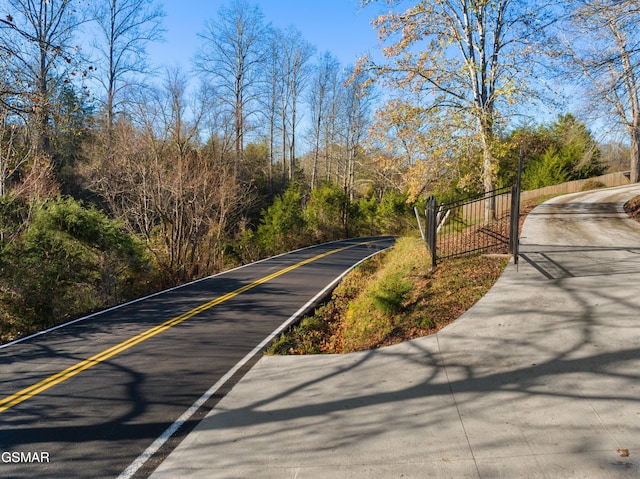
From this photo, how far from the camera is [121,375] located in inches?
239

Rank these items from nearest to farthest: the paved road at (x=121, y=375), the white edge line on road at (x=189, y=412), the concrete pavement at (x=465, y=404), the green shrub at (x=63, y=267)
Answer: the concrete pavement at (x=465, y=404)
the white edge line on road at (x=189, y=412)
the paved road at (x=121, y=375)
the green shrub at (x=63, y=267)

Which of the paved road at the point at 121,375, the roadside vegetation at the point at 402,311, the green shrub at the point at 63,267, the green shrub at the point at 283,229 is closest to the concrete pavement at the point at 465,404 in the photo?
the roadside vegetation at the point at 402,311

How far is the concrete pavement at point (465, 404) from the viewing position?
11.6ft

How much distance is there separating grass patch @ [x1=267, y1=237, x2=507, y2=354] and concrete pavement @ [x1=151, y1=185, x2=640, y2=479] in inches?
19.8

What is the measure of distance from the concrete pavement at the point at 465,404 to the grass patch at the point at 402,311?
1.65 feet

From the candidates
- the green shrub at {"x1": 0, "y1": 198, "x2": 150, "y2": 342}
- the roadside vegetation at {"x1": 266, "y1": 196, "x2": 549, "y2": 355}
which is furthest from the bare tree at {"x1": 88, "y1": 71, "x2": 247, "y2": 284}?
the roadside vegetation at {"x1": 266, "y1": 196, "x2": 549, "y2": 355}

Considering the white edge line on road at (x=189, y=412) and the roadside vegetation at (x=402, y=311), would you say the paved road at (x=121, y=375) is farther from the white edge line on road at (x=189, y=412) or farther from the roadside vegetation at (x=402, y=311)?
the roadside vegetation at (x=402, y=311)

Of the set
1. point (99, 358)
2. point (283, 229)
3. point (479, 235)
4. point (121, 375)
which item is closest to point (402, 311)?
point (121, 375)

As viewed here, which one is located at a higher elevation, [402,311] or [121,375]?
[402,311]

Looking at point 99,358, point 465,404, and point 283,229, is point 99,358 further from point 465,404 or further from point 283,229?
point 283,229

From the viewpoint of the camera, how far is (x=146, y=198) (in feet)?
62.1

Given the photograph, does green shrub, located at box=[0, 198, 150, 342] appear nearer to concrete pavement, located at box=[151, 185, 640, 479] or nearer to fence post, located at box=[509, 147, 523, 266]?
concrete pavement, located at box=[151, 185, 640, 479]

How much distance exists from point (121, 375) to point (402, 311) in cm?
492

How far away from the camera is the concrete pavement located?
3527mm
